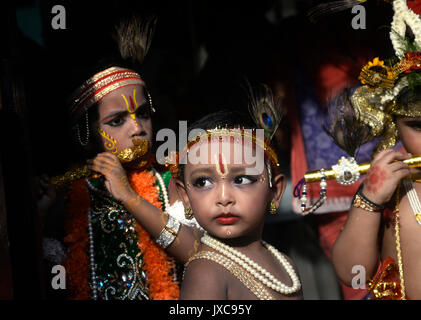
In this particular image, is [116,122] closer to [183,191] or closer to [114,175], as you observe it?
[114,175]

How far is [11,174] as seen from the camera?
171 centimetres

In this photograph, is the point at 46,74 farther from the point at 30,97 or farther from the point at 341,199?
the point at 341,199

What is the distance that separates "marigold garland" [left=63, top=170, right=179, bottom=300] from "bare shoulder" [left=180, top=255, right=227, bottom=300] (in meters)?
0.35

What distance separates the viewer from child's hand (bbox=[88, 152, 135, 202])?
2121 mm

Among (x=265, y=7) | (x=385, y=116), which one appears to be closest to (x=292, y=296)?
(x=385, y=116)

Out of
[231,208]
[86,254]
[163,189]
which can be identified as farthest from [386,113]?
[86,254]

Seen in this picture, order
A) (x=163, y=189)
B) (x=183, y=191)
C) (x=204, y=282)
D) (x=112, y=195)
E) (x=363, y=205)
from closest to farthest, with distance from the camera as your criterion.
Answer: (x=204, y=282)
(x=183, y=191)
(x=363, y=205)
(x=112, y=195)
(x=163, y=189)

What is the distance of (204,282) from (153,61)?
1.49 metres

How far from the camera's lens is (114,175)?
2.13m

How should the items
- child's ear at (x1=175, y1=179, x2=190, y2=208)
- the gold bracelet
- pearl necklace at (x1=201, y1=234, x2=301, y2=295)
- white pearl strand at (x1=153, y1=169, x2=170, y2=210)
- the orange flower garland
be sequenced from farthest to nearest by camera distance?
1. white pearl strand at (x1=153, y1=169, x2=170, y2=210)
2. the orange flower garland
3. the gold bracelet
4. child's ear at (x1=175, y1=179, x2=190, y2=208)
5. pearl necklace at (x1=201, y1=234, x2=301, y2=295)

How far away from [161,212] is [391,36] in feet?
3.73

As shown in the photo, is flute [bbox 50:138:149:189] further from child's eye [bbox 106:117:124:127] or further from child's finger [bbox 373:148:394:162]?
child's finger [bbox 373:148:394:162]

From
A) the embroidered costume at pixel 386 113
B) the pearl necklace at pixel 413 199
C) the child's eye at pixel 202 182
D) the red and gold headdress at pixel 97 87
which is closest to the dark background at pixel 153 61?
the red and gold headdress at pixel 97 87

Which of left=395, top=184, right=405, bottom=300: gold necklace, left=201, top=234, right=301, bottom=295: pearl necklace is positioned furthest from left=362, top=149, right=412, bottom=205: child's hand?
left=201, top=234, right=301, bottom=295: pearl necklace
